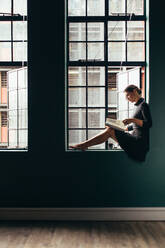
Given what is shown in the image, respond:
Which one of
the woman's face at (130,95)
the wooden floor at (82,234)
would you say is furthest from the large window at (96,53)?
the wooden floor at (82,234)

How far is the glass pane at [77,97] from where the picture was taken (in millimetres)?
3824

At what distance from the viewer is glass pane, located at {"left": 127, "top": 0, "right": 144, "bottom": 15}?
12.5 feet

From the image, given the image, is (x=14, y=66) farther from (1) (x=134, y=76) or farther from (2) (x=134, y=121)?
(2) (x=134, y=121)

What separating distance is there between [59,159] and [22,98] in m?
0.93

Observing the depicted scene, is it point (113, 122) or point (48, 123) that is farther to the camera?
point (48, 123)

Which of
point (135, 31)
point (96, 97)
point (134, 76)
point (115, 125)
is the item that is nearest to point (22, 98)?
point (96, 97)

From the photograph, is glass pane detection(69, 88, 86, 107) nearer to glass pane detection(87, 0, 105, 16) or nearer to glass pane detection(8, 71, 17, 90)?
glass pane detection(8, 71, 17, 90)

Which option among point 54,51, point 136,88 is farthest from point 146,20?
point 54,51

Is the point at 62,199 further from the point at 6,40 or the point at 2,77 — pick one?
the point at 6,40

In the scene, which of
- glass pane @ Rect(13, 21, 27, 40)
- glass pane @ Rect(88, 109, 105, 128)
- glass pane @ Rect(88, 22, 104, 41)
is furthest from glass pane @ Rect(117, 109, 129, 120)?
glass pane @ Rect(13, 21, 27, 40)

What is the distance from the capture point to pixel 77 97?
3.83 metres

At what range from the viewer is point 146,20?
3729mm

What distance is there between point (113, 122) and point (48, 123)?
83 centimetres

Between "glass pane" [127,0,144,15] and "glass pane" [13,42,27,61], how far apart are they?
4.66 ft
